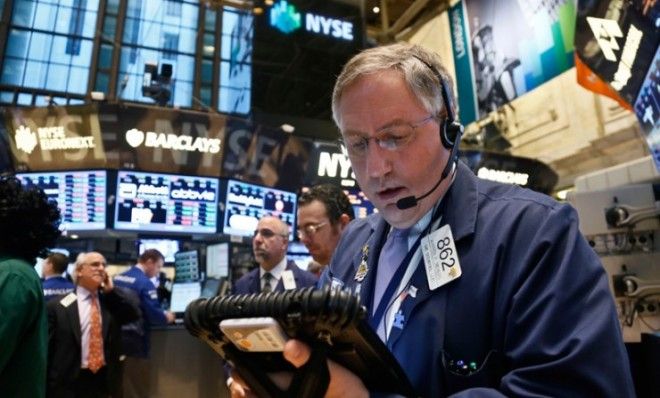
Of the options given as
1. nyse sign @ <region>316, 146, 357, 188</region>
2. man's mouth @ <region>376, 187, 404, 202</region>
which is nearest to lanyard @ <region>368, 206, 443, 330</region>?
man's mouth @ <region>376, 187, 404, 202</region>

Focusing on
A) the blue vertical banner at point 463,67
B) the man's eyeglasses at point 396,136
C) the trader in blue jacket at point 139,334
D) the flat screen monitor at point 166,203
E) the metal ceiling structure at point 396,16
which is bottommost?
the trader in blue jacket at point 139,334

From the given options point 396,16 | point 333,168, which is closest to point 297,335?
point 333,168

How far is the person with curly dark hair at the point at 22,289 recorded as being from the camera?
1.77 meters

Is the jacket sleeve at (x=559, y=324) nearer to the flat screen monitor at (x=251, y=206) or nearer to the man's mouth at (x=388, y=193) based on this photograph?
the man's mouth at (x=388, y=193)

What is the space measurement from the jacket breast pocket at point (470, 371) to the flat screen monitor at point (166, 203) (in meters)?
5.14

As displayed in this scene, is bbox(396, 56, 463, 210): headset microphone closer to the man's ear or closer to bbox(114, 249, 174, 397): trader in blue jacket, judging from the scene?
the man's ear

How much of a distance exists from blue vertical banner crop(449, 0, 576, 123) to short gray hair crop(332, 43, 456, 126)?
3129 millimetres

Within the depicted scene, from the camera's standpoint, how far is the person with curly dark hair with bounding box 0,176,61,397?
1.77 meters

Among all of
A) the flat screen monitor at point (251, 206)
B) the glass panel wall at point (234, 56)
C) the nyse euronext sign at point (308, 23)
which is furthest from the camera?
the nyse euronext sign at point (308, 23)

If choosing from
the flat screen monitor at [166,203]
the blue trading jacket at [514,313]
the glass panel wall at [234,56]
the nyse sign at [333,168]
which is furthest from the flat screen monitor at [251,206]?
the blue trading jacket at [514,313]

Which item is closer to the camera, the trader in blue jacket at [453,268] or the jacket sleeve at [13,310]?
the trader in blue jacket at [453,268]

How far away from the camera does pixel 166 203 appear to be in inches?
220

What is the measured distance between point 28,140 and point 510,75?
17.0 ft

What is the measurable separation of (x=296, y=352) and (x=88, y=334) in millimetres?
3836
